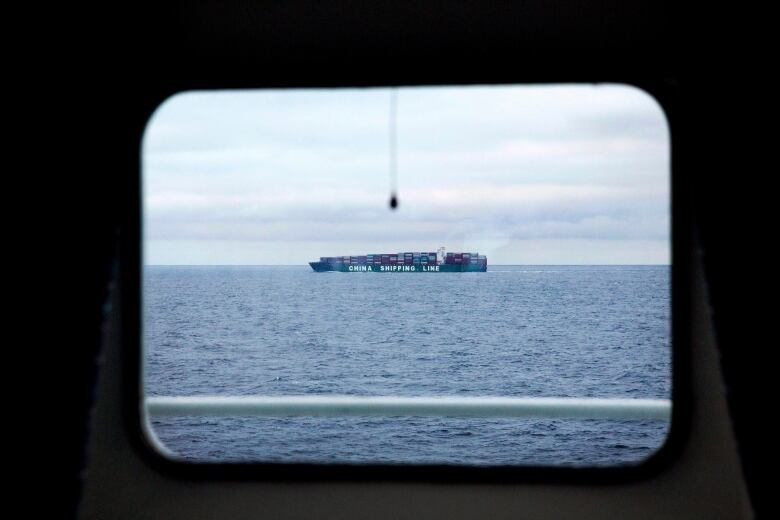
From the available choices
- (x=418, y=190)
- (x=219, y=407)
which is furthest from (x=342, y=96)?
(x=219, y=407)

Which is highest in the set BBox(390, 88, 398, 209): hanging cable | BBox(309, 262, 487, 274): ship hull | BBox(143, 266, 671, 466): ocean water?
BBox(309, 262, 487, 274): ship hull

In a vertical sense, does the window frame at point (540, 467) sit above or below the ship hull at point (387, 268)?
below

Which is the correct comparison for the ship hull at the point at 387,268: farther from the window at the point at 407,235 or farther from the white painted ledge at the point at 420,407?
the white painted ledge at the point at 420,407

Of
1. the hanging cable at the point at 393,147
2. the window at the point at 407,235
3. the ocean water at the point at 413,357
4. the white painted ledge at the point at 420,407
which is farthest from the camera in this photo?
the window at the point at 407,235

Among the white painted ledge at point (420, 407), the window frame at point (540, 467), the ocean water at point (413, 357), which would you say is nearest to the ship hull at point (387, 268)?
the ocean water at point (413, 357)

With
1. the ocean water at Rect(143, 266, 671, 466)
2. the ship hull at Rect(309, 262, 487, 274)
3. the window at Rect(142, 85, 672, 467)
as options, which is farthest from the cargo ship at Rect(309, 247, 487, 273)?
the ocean water at Rect(143, 266, 671, 466)

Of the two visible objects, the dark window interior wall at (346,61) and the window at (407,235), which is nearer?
the dark window interior wall at (346,61)

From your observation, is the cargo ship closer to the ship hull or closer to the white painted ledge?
the ship hull
